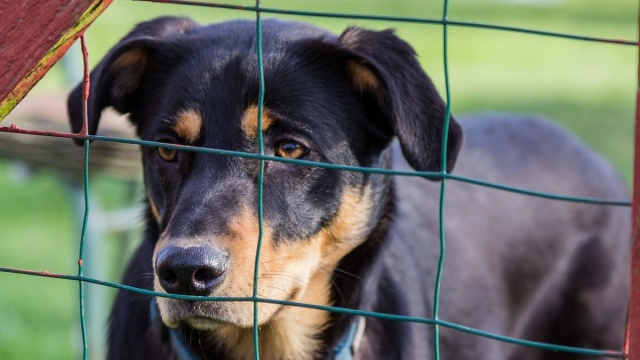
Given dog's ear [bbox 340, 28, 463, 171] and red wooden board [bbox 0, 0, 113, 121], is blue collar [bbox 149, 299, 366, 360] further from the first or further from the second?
red wooden board [bbox 0, 0, 113, 121]

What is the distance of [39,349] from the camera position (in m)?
5.35

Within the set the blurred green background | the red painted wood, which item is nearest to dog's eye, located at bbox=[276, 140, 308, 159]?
the blurred green background

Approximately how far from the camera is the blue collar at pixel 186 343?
3100 mm

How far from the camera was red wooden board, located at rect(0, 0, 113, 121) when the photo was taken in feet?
7.22

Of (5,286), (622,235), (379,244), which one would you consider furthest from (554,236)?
Answer: (5,286)

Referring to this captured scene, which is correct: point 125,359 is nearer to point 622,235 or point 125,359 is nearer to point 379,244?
point 379,244

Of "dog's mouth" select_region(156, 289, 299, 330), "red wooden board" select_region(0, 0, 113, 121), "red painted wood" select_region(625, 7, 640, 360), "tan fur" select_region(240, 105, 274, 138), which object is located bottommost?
"dog's mouth" select_region(156, 289, 299, 330)

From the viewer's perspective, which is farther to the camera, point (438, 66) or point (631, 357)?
point (438, 66)

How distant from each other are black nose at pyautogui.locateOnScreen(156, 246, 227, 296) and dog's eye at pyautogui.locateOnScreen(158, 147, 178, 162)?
21.0 inches

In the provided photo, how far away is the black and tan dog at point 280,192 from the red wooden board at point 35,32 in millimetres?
507

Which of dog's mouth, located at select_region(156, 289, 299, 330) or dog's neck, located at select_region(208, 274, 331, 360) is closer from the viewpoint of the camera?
dog's mouth, located at select_region(156, 289, 299, 330)

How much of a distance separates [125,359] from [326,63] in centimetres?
113

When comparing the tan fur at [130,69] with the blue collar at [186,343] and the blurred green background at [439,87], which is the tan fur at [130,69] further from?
the blue collar at [186,343]

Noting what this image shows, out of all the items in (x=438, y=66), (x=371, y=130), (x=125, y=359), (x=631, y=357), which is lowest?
(x=125, y=359)
